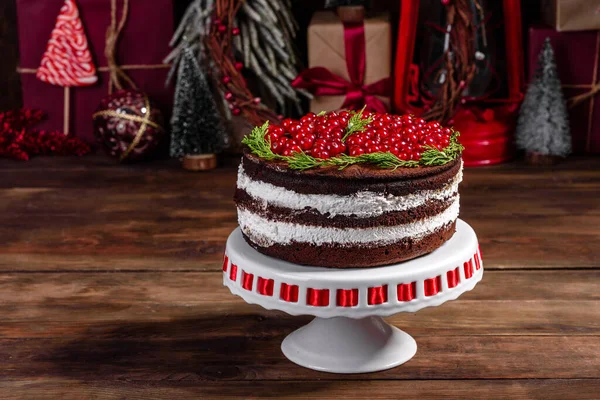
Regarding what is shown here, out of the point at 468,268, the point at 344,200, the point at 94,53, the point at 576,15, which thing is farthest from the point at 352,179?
the point at 94,53

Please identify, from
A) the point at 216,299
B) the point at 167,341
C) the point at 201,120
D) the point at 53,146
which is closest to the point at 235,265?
the point at 167,341

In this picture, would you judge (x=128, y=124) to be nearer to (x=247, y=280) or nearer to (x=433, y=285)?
(x=247, y=280)

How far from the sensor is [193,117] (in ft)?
8.14

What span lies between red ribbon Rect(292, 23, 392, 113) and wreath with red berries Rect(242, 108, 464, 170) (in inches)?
46.8

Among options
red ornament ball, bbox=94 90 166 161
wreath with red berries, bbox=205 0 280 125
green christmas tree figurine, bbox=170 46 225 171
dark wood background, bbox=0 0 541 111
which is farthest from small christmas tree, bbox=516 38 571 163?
red ornament ball, bbox=94 90 166 161

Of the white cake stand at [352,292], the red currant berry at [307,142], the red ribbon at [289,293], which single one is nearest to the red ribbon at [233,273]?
the white cake stand at [352,292]

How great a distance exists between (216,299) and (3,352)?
16.5 inches

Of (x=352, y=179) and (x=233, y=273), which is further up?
(x=352, y=179)

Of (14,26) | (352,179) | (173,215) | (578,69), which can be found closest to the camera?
(352,179)

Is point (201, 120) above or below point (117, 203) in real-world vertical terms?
above

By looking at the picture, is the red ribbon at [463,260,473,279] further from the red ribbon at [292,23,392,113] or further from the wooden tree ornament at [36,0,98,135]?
the wooden tree ornament at [36,0,98,135]

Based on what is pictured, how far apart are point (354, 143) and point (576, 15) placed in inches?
59.7

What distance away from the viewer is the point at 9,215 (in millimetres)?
2215

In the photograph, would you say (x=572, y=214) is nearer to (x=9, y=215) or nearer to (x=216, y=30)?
(x=216, y=30)
